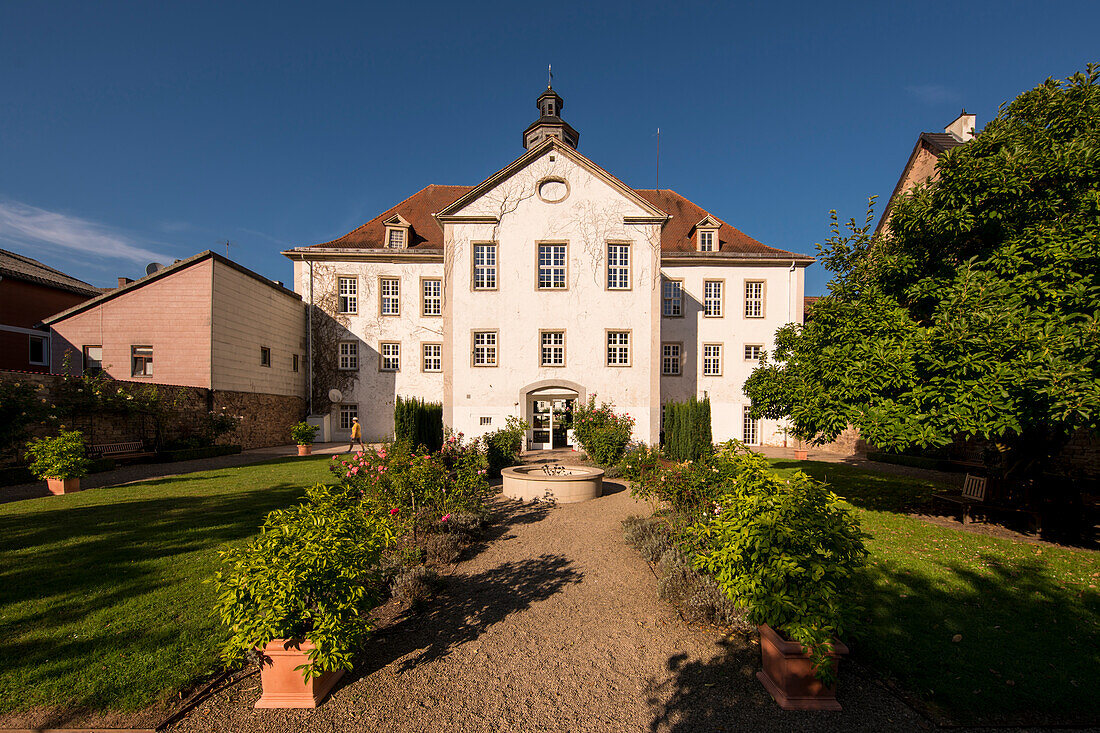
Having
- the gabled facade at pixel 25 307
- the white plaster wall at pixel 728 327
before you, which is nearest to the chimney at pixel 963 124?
the white plaster wall at pixel 728 327

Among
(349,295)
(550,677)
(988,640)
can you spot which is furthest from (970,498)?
(349,295)

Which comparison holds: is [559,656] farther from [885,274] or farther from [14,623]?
[885,274]

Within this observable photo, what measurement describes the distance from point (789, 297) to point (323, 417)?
25338mm

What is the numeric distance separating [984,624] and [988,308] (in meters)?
4.81

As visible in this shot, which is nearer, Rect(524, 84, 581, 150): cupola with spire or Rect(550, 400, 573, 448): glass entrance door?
Rect(550, 400, 573, 448): glass entrance door

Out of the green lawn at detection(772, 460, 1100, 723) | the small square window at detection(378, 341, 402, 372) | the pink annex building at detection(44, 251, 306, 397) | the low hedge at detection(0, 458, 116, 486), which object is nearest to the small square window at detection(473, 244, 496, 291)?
the small square window at detection(378, 341, 402, 372)

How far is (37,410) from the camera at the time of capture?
493 inches

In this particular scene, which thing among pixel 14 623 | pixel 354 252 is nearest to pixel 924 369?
pixel 14 623

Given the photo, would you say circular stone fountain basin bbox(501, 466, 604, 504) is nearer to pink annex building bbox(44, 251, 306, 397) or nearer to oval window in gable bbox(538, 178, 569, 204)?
oval window in gable bbox(538, 178, 569, 204)

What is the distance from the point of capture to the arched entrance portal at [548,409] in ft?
65.5

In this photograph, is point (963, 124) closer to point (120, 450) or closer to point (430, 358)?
point (430, 358)

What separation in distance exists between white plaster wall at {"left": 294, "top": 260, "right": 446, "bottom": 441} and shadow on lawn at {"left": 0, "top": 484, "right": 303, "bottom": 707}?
13.6 m

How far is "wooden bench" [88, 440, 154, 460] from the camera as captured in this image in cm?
1432

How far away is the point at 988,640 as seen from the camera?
14.6ft
